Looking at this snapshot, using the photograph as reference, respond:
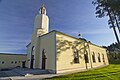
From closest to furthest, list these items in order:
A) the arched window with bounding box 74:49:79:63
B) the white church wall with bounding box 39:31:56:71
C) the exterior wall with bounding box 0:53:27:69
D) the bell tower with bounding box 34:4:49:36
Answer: the white church wall with bounding box 39:31:56:71, the arched window with bounding box 74:49:79:63, the bell tower with bounding box 34:4:49:36, the exterior wall with bounding box 0:53:27:69

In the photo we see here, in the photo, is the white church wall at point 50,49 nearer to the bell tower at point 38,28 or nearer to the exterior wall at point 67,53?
the exterior wall at point 67,53

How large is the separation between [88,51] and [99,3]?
10.4 metres

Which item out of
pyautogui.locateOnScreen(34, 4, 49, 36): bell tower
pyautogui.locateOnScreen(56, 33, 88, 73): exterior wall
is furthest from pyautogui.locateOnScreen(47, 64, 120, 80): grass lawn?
pyautogui.locateOnScreen(34, 4, 49, 36): bell tower

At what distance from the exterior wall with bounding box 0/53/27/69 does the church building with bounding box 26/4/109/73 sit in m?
11.8

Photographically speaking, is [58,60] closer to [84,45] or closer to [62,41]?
[62,41]

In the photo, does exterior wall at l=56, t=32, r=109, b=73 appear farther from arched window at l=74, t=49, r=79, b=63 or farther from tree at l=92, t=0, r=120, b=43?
tree at l=92, t=0, r=120, b=43

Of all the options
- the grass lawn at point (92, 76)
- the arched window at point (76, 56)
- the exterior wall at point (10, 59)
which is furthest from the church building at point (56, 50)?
the exterior wall at point (10, 59)

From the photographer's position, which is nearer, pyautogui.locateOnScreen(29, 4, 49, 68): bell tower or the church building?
the church building

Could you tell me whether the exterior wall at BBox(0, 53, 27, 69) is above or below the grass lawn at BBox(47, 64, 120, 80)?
above

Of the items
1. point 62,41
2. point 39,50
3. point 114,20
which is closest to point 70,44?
point 62,41

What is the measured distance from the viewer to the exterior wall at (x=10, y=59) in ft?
89.9

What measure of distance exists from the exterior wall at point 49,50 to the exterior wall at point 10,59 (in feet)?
43.0

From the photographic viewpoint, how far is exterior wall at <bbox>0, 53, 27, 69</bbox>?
27.4 metres

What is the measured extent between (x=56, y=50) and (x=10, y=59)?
18.6 metres
